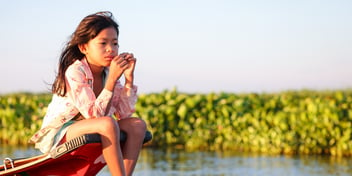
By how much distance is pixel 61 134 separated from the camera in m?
4.12

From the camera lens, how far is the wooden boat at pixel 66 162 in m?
3.95

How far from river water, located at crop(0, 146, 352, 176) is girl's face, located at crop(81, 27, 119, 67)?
3266 millimetres

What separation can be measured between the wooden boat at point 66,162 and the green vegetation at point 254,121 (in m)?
4.98

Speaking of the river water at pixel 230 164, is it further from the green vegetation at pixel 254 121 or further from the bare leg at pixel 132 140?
the bare leg at pixel 132 140

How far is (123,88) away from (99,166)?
0.57m

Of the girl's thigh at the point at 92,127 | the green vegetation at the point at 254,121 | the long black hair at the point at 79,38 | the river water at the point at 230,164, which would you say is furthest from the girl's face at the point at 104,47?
the green vegetation at the point at 254,121

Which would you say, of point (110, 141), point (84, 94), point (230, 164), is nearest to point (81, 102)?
point (84, 94)

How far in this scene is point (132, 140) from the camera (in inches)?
162

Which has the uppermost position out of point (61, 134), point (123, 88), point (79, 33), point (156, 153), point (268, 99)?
point (79, 33)

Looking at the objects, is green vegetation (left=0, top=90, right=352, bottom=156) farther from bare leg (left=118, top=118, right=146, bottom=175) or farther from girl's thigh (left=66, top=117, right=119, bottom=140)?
girl's thigh (left=66, top=117, right=119, bottom=140)

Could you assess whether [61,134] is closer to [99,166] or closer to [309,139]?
[99,166]

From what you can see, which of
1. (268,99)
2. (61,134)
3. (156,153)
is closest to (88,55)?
(61,134)

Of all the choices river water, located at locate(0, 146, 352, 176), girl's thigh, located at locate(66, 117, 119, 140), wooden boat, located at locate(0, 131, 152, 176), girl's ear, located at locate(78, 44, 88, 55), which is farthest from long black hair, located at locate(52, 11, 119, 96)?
river water, located at locate(0, 146, 352, 176)

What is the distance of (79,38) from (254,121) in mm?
5374
